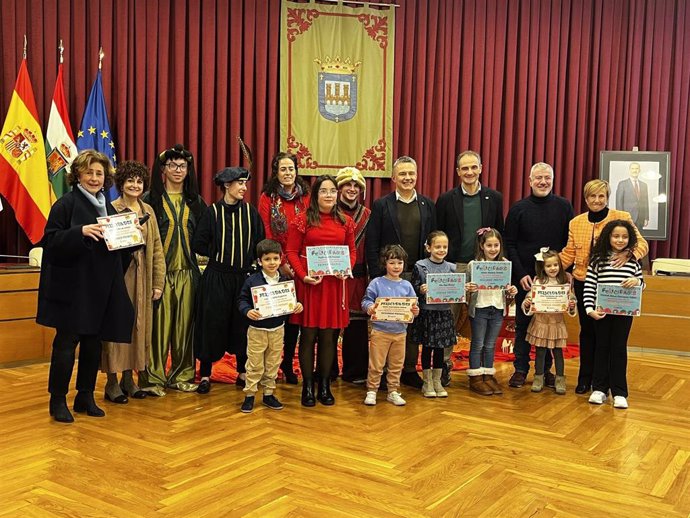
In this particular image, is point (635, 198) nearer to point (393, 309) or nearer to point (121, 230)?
point (393, 309)

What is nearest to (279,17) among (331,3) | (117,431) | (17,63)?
(331,3)

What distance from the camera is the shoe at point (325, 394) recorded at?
3.87 meters

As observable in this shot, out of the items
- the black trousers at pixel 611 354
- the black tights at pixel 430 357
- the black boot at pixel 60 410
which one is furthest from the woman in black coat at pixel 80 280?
the black trousers at pixel 611 354

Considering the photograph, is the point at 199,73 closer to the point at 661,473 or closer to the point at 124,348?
the point at 124,348

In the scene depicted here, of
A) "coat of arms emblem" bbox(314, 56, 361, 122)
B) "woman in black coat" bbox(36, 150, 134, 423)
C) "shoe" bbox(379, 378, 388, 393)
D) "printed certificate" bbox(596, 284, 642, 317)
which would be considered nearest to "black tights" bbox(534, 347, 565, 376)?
"printed certificate" bbox(596, 284, 642, 317)

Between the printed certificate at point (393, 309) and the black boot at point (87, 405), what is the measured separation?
1574mm

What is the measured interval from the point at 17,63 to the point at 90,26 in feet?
2.18

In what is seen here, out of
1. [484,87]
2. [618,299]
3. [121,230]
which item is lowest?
[618,299]

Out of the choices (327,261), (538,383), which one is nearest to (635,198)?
(538,383)

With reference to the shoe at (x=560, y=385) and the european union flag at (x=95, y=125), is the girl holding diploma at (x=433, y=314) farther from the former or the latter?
the european union flag at (x=95, y=125)

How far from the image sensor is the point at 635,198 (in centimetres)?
636

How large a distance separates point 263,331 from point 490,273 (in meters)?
1.38

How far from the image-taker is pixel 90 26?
5.63m

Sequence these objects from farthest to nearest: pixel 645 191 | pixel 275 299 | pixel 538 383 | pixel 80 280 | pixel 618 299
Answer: pixel 645 191, pixel 538 383, pixel 618 299, pixel 275 299, pixel 80 280
